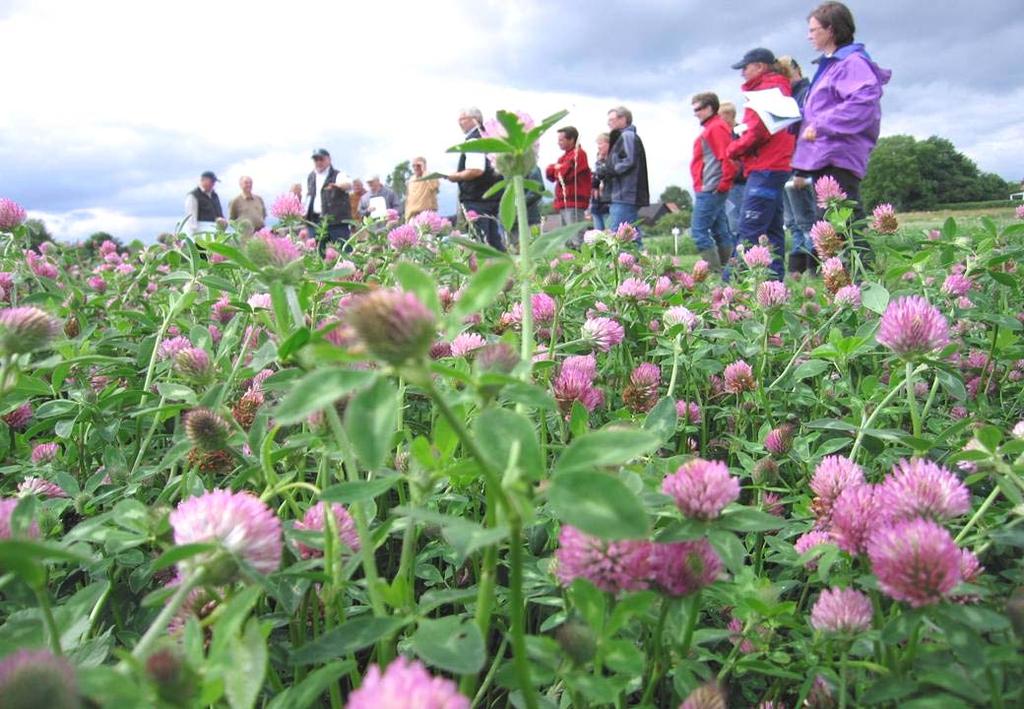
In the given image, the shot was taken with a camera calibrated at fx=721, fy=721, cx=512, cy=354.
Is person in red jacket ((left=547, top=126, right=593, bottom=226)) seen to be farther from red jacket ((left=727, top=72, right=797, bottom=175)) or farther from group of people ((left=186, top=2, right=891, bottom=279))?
red jacket ((left=727, top=72, right=797, bottom=175))

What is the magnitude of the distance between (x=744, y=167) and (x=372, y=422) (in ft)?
18.0

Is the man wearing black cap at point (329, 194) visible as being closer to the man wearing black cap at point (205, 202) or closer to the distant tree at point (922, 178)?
the man wearing black cap at point (205, 202)

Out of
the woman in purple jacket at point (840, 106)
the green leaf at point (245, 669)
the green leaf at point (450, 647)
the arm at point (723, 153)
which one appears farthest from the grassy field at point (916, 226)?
the green leaf at point (245, 669)

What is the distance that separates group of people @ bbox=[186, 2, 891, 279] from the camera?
4.08 m

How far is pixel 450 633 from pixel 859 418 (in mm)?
1078

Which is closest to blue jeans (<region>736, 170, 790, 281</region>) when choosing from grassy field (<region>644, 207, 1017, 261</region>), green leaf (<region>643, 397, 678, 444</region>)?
grassy field (<region>644, 207, 1017, 261</region>)

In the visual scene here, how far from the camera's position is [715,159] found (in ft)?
20.4

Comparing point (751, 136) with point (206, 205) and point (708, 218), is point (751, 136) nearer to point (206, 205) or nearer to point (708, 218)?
point (708, 218)

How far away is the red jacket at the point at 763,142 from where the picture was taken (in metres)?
4.83

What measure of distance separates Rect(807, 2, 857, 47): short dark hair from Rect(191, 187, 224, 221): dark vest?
5961mm

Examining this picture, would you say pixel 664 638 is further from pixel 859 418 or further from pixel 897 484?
pixel 859 418

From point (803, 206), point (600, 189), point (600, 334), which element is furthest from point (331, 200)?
point (600, 334)

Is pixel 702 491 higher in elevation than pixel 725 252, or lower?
lower

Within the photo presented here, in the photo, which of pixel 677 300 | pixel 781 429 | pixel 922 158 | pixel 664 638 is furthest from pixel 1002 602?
pixel 922 158
